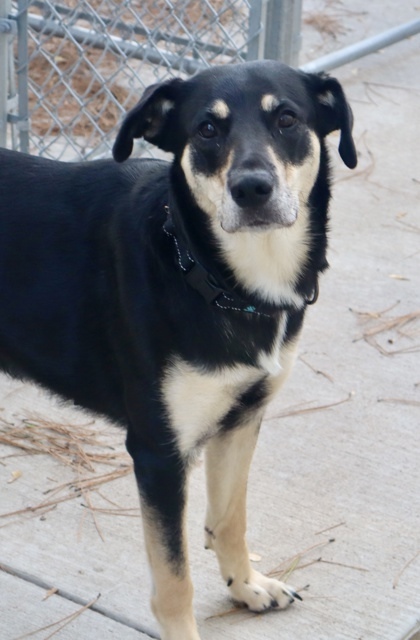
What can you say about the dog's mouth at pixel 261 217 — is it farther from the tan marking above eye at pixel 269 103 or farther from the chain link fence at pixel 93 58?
the chain link fence at pixel 93 58

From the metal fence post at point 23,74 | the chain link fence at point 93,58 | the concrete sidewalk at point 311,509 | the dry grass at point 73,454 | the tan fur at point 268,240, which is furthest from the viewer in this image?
the chain link fence at point 93,58

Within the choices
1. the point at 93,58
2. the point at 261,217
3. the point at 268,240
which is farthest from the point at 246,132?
the point at 93,58

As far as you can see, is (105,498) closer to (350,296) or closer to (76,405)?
(76,405)

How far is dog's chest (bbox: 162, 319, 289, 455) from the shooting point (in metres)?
2.49

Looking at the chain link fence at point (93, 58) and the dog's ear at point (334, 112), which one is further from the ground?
the dog's ear at point (334, 112)

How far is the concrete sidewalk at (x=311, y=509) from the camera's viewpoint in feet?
9.22

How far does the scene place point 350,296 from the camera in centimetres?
446

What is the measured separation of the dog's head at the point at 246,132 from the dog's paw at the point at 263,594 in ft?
3.49

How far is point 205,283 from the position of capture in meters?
2.54

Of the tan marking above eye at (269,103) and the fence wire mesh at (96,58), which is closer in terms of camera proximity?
the tan marking above eye at (269,103)

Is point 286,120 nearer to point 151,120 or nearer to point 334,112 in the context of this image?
point 334,112

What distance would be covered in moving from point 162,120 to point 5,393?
1562 mm

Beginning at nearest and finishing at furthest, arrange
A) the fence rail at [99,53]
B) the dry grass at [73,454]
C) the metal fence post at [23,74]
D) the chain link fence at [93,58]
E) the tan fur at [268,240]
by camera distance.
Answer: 1. the tan fur at [268,240]
2. the dry grass at [73,454]
3. the metal fence post at [23,74]
4. the fence rail at [99,53]
5. the chain link fence at [93,58]

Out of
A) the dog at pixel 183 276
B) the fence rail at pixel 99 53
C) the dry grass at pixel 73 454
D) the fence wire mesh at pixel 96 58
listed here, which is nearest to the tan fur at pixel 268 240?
the dog at pixel 183 276
